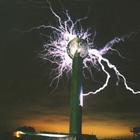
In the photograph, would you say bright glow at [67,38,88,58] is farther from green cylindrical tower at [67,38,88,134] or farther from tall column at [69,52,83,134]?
tall column at [69,52,83,134]

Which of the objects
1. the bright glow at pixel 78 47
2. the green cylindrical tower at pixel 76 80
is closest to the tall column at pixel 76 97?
the green cylindrical tower at pixel 76 80

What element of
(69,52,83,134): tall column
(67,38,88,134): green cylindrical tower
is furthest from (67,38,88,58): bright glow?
(69,52,83,134): tall column

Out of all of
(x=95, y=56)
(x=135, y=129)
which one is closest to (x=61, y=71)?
(x=95, y=56)

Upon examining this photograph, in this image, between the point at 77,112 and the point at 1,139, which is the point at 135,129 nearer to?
the point at 77,112

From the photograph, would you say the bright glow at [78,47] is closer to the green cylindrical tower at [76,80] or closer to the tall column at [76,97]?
the green cylindrical tower at [76,80]

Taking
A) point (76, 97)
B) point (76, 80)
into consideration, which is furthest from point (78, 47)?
point (76, 97)

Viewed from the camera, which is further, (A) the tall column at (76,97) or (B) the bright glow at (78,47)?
(B) the bright glow at (78,47)

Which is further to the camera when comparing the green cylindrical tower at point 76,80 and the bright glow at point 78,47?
the bright glow at point 78,47

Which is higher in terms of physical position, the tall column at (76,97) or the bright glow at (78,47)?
the bright glow at (78,47)

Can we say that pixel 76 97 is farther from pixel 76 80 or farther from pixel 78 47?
pixel 78 47
